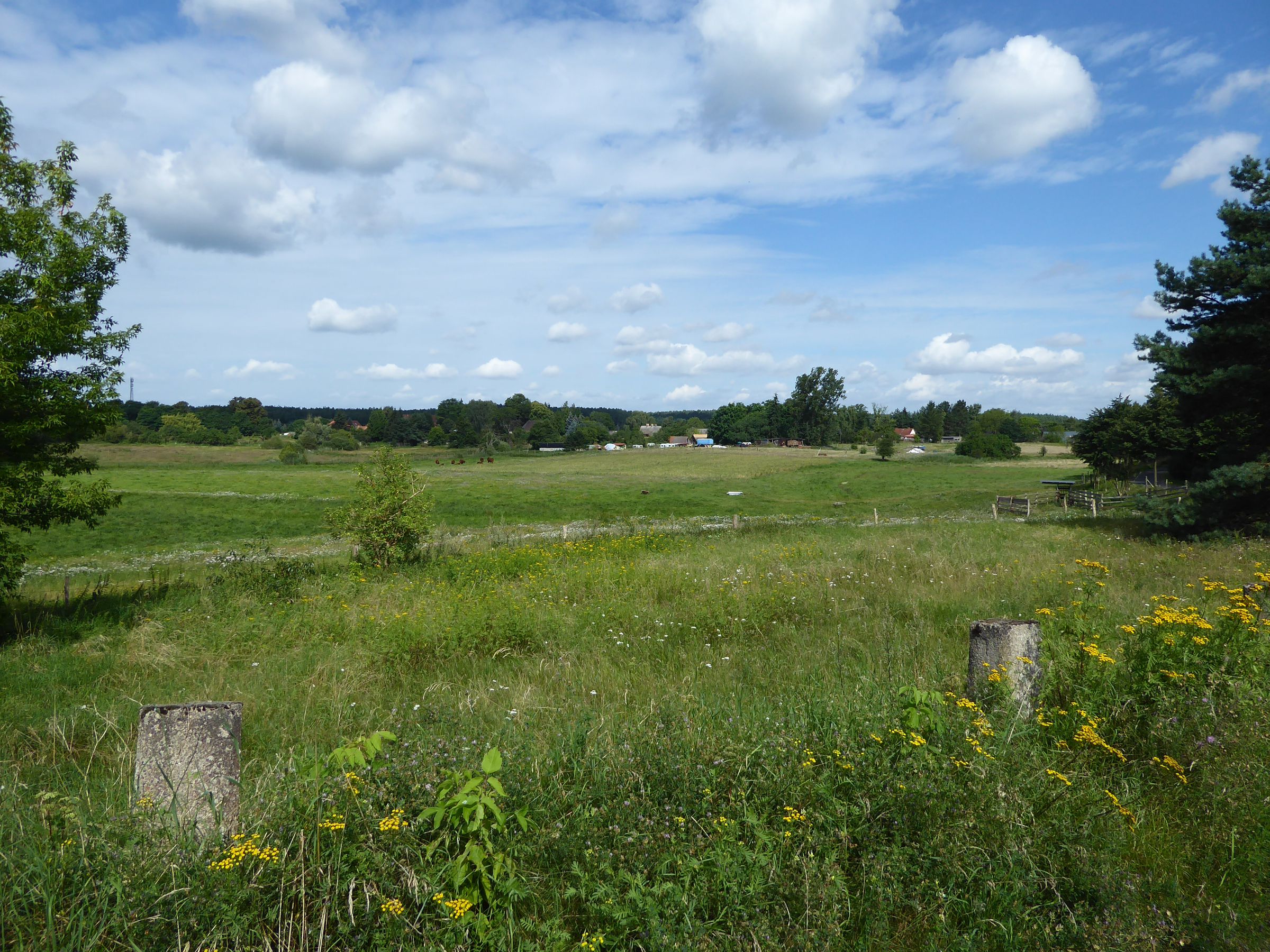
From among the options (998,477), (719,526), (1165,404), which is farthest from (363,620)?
(998,477)

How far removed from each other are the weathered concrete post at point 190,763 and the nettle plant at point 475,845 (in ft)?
3.06

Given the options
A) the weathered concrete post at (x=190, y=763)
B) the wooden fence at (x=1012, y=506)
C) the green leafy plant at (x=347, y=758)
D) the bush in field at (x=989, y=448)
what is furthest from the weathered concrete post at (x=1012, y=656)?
the bush in field at (x=989, y=448)

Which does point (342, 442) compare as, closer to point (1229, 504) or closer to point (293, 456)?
point (293, 456)

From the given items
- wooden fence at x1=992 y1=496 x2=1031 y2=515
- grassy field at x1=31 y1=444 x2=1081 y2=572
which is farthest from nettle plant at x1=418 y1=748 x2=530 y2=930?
wooden fence at x1=992 y1=496 x2=1031 y2=515

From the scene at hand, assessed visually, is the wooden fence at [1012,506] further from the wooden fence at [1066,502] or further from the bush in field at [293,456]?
the bush in field at [293,456]

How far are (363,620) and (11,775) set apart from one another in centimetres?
553

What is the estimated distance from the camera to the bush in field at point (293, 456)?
85.3m

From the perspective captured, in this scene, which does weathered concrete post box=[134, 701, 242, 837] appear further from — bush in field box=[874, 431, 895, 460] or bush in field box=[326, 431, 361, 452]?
bush in field box=[326, 431, 361, 452]

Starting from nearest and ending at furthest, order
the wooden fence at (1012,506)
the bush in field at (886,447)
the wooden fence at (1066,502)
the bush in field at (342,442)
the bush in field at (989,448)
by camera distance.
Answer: the wooden fence at (1066,502)
the wooden fence at (1012,506)
the bush in field at (886,447)
the bush in field at (989,448)
the bush in field at (342,442)

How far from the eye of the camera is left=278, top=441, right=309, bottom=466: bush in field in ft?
280

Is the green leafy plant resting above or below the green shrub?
below

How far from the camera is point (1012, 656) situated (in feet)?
15.4

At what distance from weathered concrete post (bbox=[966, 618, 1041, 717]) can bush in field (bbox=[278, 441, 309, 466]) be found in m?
89.6

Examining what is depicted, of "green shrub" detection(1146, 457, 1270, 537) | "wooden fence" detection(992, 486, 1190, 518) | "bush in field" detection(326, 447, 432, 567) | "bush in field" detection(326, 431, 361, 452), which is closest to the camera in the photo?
"green shrub" detection(1146, 457, 1270, 537)
